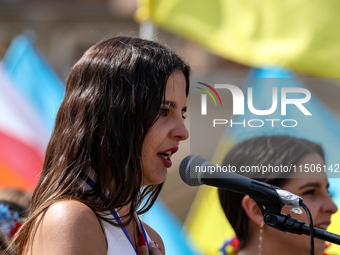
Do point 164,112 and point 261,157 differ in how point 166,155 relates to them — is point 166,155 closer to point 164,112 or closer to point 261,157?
point 164,112

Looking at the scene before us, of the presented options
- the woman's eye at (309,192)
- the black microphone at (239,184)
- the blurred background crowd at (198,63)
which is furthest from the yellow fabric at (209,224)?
the black microphone at (239,184)

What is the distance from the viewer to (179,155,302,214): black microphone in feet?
5.26

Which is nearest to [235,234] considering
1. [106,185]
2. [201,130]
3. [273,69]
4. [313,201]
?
[313,201]

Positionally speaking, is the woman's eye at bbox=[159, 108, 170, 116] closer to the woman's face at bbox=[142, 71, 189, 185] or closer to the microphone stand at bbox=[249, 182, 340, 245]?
the woman's face at bbox=[142, 71, 189, 185]

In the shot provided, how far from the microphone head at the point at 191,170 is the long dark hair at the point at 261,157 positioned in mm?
885

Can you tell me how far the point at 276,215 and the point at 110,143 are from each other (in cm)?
72

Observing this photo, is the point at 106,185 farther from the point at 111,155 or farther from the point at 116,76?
the point at 116,76

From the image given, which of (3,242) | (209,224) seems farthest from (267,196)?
(3,242)

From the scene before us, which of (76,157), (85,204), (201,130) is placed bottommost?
(85,204)

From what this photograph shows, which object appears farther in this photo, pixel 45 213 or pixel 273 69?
pixel 273 69

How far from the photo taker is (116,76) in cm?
191

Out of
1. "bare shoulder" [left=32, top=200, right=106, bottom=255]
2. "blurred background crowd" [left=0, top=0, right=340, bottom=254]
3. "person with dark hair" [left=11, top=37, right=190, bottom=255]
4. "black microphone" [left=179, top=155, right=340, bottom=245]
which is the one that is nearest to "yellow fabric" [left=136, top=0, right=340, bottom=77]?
"blurred background crowd" [left=0, top=0, right=340, bottom=254]

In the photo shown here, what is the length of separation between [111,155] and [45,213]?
354mm

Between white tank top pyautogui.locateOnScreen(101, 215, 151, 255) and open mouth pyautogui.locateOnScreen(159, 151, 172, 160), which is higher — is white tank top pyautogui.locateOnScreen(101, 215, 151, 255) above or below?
below
